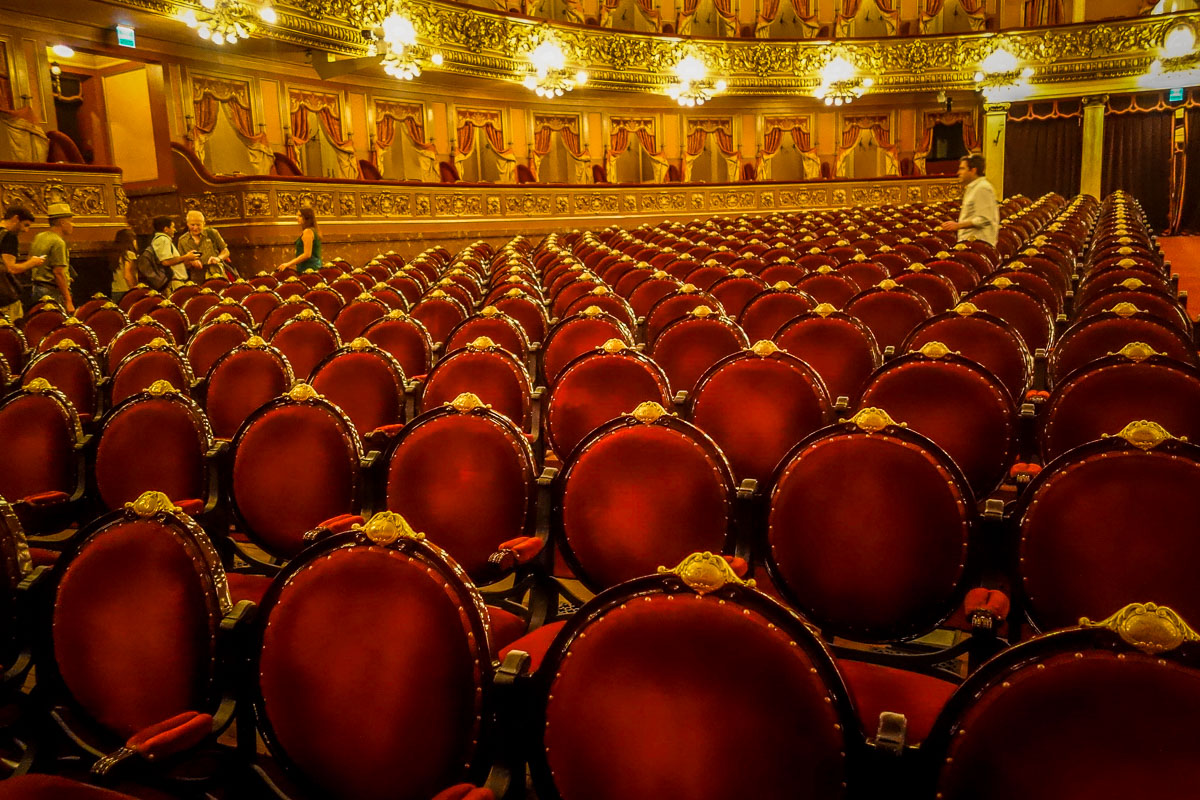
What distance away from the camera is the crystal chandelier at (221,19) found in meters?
8.95

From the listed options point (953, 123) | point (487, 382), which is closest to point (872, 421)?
point (487, 382)

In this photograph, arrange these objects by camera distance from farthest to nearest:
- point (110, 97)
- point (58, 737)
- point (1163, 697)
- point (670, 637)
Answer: point (110, 97) < point (58, 737) < point (670, 637) < point (1163, 697)

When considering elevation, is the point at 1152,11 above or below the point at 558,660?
above

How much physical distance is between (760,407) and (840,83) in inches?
599

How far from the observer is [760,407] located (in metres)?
2.65

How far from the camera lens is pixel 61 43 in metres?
9.04

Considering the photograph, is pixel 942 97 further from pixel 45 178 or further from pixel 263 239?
pixel 45 178

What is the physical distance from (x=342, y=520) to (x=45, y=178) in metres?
7.29

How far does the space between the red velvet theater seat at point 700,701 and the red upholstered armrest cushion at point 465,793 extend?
0.36 feet

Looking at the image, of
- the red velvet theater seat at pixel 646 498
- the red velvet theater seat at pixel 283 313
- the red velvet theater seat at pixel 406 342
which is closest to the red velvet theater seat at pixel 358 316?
the red velvet theater seat at pixel 283 313

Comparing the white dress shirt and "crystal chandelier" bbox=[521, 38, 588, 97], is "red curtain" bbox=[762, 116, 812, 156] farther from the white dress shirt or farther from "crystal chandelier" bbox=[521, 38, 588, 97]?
the white dress shirt

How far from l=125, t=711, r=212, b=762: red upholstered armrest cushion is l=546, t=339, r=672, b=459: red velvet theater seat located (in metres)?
1.61

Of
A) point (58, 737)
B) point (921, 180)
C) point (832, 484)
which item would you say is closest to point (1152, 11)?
point (921, 180)

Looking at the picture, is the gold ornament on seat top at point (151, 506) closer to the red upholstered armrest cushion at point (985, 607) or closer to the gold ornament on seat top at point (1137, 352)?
the red upholstered armrest cushion at point (985, 607)
